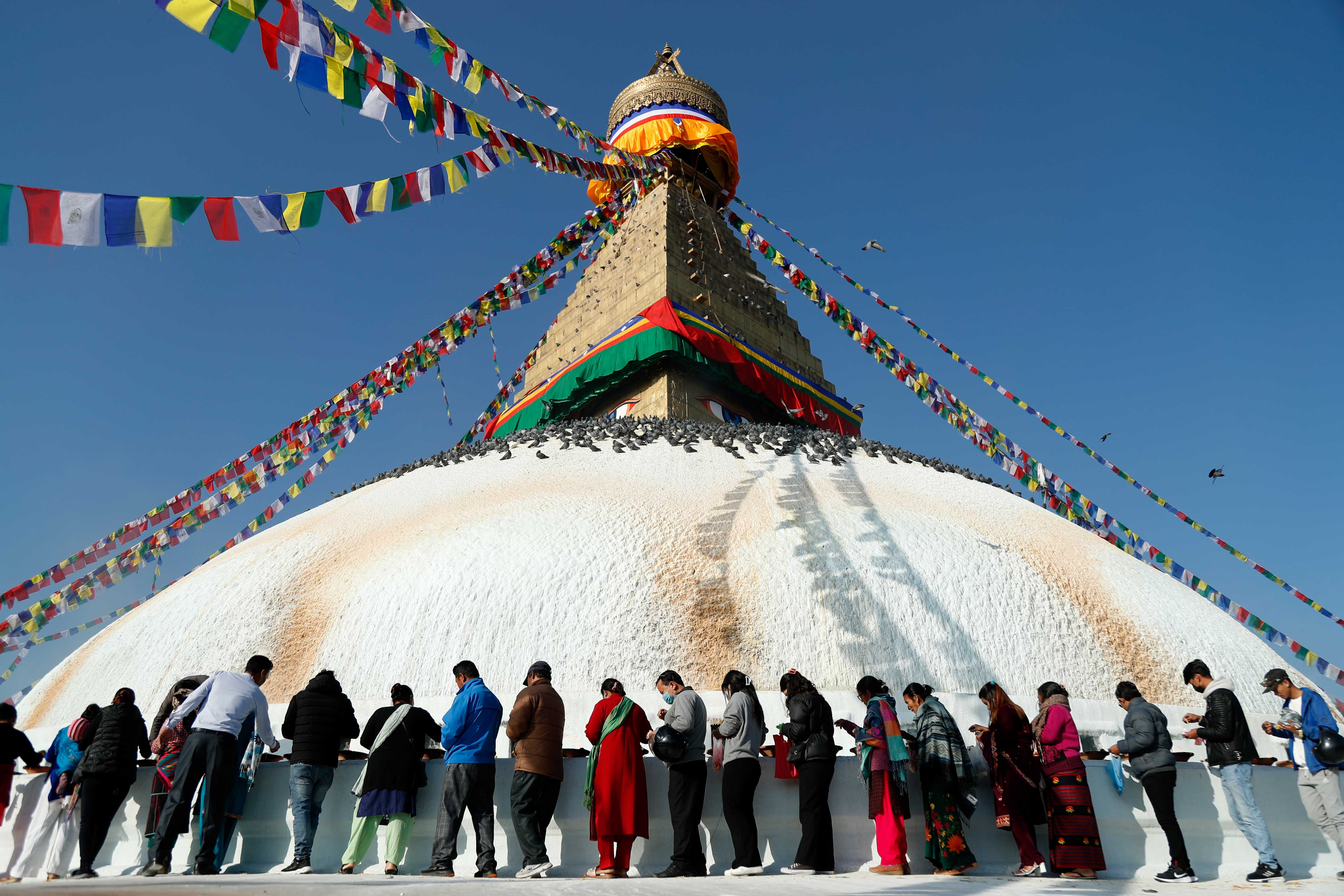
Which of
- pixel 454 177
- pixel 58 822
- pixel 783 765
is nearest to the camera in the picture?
pixel 783 765

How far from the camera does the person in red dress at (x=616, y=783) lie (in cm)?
419

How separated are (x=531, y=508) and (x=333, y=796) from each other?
3.00 metres

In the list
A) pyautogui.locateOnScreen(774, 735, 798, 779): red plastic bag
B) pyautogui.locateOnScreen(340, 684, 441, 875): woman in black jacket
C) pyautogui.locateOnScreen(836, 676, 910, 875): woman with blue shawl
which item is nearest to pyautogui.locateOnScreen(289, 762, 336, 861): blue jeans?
pyautogui.locateOnScreen(340, 684, 441, 875): woman in black jacket

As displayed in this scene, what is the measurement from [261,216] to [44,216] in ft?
4.55

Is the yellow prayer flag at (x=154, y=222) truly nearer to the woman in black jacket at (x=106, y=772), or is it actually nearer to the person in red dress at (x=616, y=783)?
the woman in black jacket at (x=106, y=772)

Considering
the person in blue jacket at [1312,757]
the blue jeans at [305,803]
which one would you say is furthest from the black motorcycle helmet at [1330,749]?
the blue jeans at [305,803]

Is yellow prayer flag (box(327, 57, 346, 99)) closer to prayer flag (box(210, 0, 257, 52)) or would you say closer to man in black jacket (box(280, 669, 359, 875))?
prayer flag (box(210, 0, 257, 52))

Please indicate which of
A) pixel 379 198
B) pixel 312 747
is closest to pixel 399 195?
pixel 379 198

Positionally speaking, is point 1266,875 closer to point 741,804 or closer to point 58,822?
point 741,804

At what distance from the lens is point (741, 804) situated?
14.1 ft

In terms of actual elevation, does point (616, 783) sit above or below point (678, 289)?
below

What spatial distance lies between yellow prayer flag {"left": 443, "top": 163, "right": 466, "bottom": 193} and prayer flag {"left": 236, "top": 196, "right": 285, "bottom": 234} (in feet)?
4.86

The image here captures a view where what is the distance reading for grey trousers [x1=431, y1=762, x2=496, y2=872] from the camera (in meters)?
4.14

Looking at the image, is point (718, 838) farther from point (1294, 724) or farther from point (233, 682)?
point (1294, 724)
